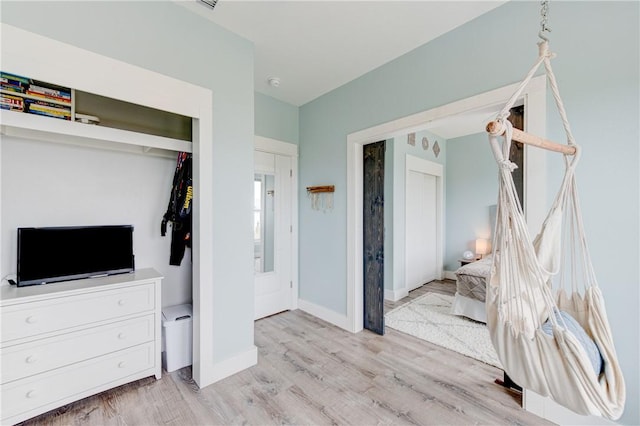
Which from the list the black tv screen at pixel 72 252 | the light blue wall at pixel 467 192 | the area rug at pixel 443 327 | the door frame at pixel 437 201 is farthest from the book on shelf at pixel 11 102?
the light blue wall at pixel 467 192

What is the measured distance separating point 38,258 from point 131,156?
98 centimetres

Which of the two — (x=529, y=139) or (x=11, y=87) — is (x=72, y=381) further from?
(x=529, y=139)

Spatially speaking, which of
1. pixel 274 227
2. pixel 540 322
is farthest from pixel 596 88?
pixel 274 227

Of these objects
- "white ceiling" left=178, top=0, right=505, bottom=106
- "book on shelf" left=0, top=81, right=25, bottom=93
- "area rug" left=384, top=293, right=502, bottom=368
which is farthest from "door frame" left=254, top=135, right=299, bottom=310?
"book on shelf" left=0, top=81, right=25, bottom=93

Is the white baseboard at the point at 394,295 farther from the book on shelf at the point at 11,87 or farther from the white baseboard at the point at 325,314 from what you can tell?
the book on shelf at the point at 11,87

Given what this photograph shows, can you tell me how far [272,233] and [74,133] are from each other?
81.9 inches

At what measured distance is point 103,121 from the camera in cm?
218

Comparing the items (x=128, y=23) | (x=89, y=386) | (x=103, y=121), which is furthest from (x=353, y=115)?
(x=89, y=386)

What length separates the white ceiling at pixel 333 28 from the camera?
193 centimetres

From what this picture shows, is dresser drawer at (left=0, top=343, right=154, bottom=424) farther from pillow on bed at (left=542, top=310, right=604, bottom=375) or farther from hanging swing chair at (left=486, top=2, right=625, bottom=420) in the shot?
pillow on bed at (left=542, top=310, right=604, bottom=375)

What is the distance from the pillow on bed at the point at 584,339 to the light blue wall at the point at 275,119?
9.97 feet

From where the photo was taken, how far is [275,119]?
134 inches

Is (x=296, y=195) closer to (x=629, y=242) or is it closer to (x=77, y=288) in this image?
(x=77, y=288)

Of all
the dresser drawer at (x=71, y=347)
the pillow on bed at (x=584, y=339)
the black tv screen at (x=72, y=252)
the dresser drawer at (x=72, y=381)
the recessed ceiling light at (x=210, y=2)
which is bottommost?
the dresser drawer at (x=72, y=381)
